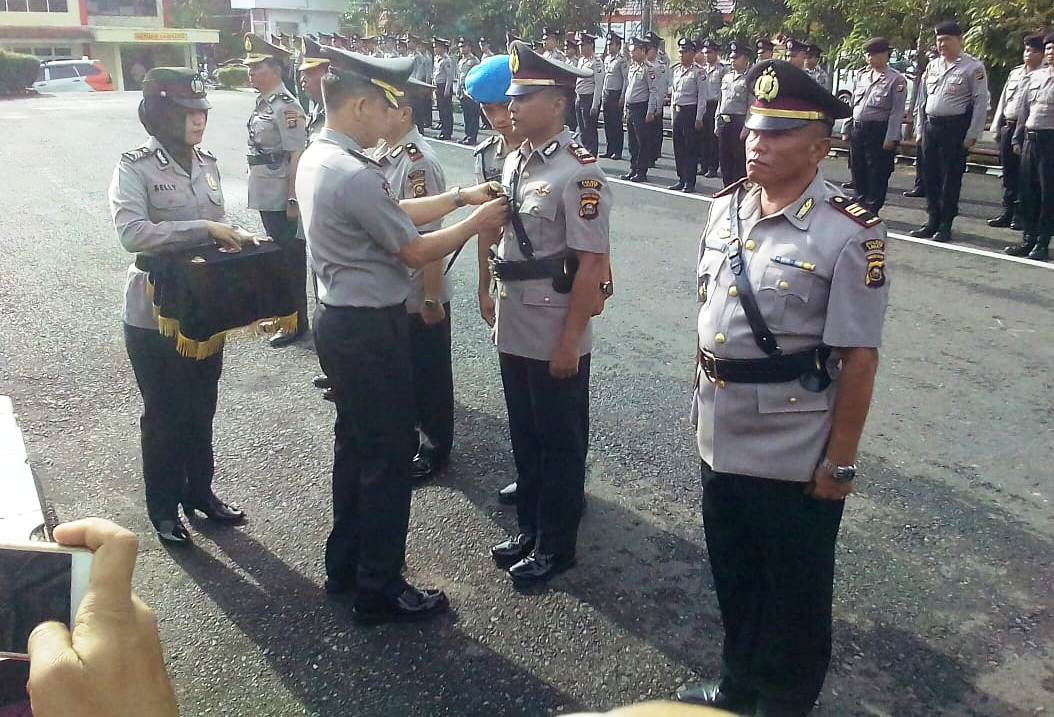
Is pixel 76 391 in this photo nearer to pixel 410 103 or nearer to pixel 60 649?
pixel 410 103

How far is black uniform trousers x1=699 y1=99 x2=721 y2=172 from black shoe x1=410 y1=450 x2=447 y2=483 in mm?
9768

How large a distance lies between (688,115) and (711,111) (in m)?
0.54

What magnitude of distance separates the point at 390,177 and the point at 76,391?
2.48 m

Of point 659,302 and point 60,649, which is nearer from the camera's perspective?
point 60,649

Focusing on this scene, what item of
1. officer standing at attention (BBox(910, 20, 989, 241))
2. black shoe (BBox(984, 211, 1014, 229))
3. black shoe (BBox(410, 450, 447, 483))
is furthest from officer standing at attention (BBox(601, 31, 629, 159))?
black shoe (BBox(410, 450, 447, 483))

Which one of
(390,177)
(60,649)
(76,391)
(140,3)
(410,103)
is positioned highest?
(140,3)

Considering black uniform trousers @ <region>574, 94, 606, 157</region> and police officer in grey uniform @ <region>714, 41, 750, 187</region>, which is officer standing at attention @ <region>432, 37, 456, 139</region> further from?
police officer in grey uniform @ <region>714, 41, 750, 187</region>

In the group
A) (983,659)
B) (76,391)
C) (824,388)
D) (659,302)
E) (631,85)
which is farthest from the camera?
(631,85)

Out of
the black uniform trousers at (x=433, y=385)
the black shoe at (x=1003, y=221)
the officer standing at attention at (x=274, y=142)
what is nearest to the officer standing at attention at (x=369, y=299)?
the black uniform trousers at (x=433, y=385)

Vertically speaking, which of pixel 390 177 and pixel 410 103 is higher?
pixel 410 103

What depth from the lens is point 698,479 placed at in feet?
14.0

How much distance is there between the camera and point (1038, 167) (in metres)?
8.51

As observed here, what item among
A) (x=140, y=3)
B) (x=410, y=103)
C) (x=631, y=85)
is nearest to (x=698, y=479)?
(x=410, y=103)

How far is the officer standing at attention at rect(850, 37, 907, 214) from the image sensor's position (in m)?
10.2
